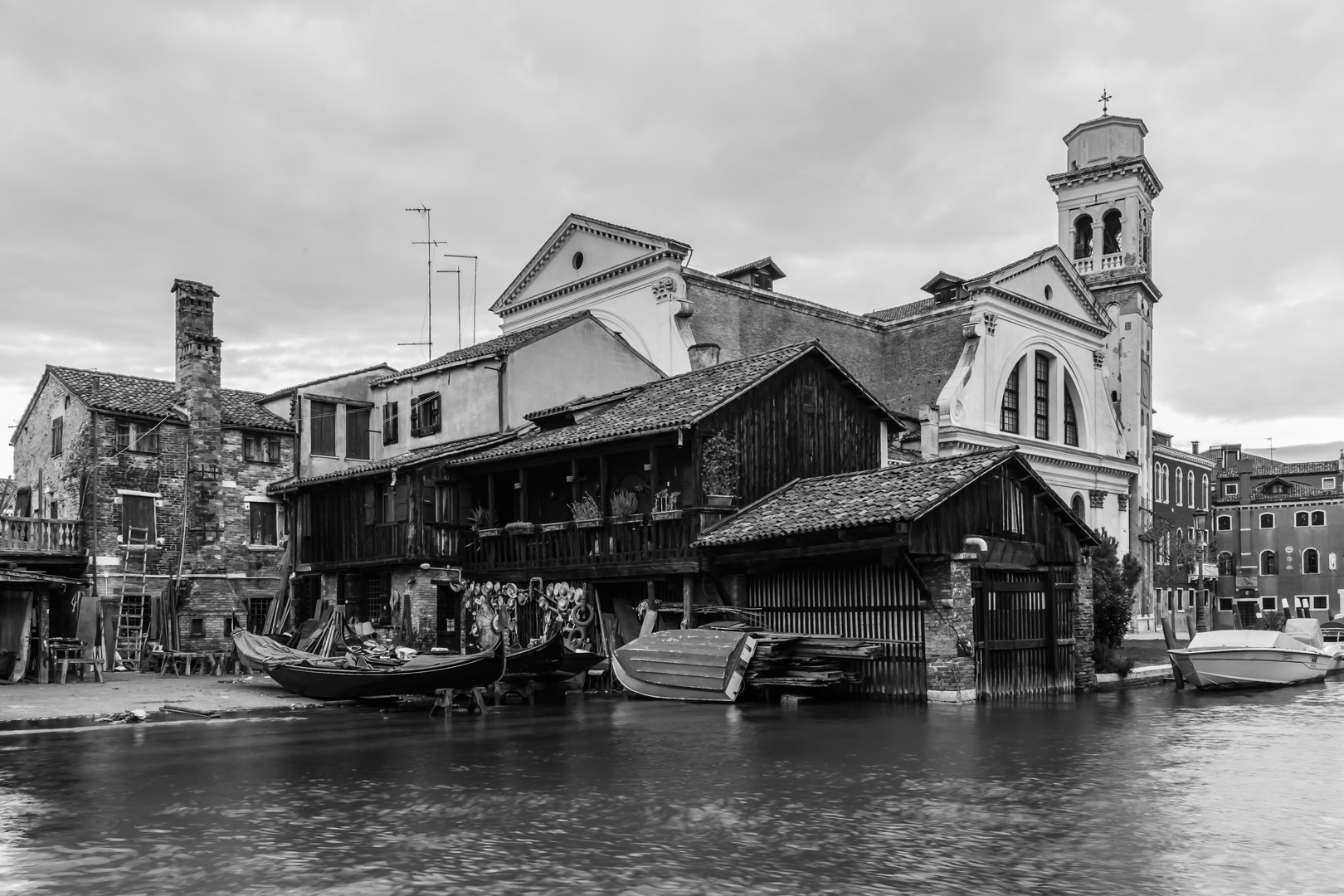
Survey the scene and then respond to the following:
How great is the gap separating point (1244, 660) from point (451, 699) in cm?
1574

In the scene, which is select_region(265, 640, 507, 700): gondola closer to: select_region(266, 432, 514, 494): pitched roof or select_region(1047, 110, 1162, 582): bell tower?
select_region(266, 432, 514, 494): pitched roof

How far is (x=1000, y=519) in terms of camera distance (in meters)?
21.8

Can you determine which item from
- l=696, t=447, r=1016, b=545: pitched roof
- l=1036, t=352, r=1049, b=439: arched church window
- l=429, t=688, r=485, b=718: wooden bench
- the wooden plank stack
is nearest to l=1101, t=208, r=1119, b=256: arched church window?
l=1036, t=352, r=1049, b=439: arched church window

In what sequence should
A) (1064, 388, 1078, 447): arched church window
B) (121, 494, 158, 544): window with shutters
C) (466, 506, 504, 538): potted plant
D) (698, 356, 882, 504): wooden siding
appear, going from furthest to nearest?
1. (1064, 388, 1078, 447): arched church window
2. (121, 494, 158, 544): window with shutters
3. (466, 506, 504, 538): potted plant
4. (698, 356, 882, 504): wooden siding

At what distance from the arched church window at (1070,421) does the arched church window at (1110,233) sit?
29.9 feet

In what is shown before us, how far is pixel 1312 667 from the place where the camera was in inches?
1069

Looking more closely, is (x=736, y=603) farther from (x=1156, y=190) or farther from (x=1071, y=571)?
(x=1156, y=190)

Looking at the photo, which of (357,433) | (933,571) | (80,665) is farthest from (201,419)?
(933,571)

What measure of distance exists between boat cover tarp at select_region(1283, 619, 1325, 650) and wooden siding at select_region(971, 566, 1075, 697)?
9910 mm

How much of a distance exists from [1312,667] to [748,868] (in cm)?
2297

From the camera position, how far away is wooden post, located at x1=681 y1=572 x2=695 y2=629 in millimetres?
23203

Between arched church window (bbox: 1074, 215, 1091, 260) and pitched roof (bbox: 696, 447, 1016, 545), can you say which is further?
arched church window (bbox: 1074, 215, 1091, 260)

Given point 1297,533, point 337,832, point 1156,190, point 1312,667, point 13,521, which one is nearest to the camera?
point 337,832

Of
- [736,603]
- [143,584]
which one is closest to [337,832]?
[736,603]
